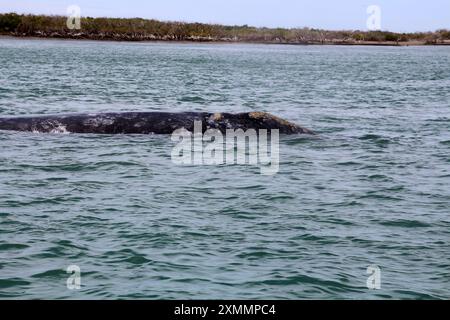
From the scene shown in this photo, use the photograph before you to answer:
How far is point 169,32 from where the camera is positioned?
175 m

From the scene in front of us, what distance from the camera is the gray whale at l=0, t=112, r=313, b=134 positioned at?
68.0ft

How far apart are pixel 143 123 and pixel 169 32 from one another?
156414 mm

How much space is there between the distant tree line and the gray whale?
136m

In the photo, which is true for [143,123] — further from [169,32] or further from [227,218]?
[169,32]

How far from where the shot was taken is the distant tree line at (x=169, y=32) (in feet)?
511

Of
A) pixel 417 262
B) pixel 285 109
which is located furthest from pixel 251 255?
pixel 285 109

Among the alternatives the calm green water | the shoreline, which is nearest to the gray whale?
the calm green water

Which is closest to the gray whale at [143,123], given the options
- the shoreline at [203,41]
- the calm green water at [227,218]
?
the calm green water at [227,218]

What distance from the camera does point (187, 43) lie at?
173 metres

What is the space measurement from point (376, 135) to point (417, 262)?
38.3 ft

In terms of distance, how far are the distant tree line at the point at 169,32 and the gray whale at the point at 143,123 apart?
445 ft

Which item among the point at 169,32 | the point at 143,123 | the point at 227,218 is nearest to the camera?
the point at 227,218

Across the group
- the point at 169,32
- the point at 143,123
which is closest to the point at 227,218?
the point at 143,123
